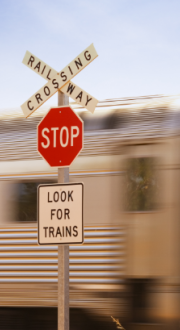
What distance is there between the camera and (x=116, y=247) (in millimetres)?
6078

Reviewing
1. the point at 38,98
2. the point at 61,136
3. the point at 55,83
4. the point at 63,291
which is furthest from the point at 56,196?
the point at 55,83

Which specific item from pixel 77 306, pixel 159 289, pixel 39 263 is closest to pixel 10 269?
pixel 39 263

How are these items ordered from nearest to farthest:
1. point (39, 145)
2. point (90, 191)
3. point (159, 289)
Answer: point (39, 145)
point (159, 289)
point (90, 191)

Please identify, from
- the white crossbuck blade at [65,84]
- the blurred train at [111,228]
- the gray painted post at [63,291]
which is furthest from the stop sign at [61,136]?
the blurred train at [111,228]

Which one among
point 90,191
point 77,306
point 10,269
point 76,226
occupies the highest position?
point 90,191

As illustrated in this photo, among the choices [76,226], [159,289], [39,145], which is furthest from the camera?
[159,289]

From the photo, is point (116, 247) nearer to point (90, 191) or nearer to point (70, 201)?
point (90, 191)

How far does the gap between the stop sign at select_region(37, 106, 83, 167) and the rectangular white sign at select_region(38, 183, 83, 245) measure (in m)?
0.24

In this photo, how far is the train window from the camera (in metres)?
6.07

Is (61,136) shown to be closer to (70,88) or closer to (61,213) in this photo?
(70,88)

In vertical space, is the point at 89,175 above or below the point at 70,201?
above

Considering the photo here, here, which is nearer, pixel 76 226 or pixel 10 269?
pixel 76 226

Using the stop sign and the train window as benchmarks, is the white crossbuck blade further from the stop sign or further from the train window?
the train window

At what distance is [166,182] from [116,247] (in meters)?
0.92
